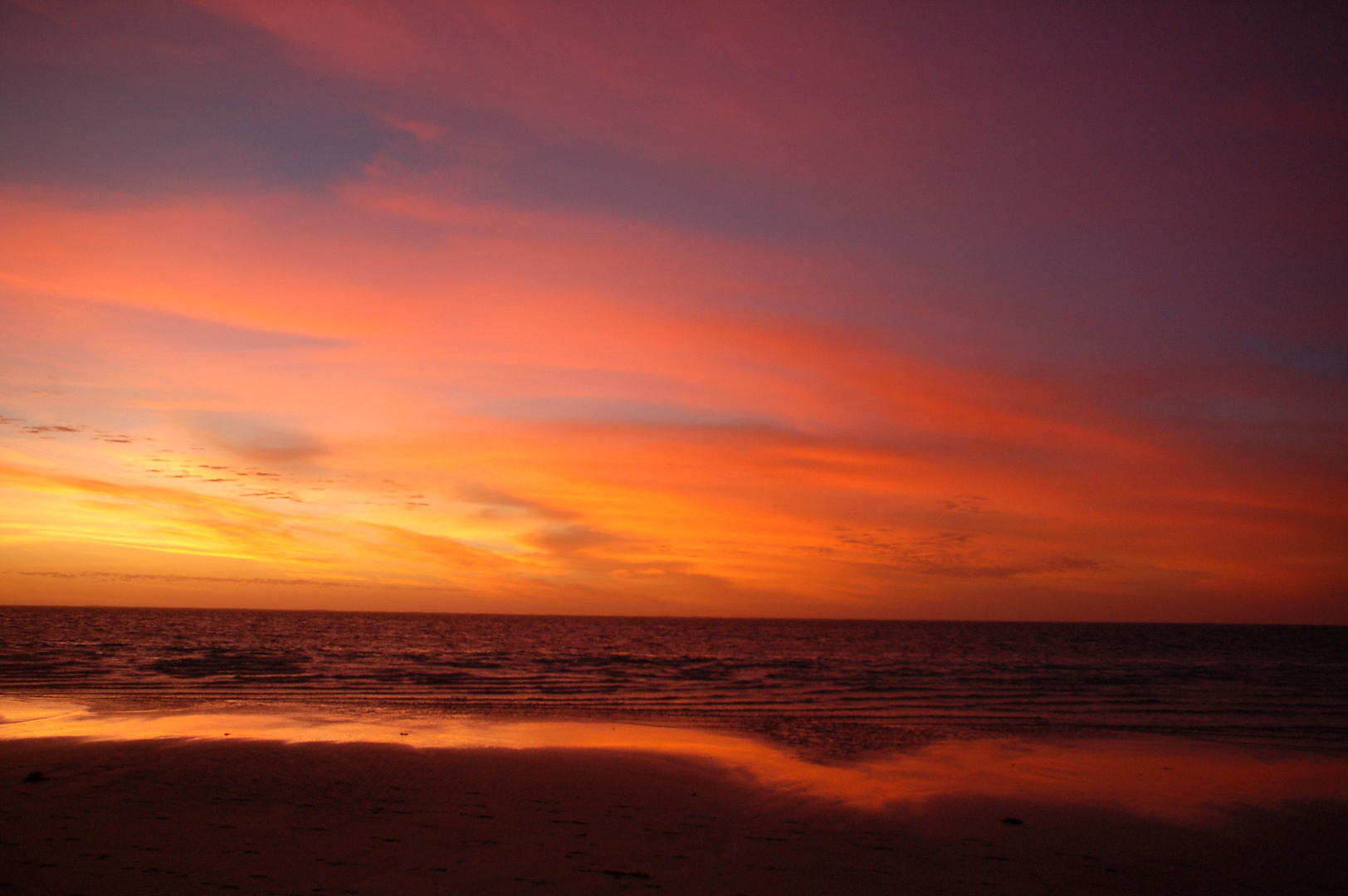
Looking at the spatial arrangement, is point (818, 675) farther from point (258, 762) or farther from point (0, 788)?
point (0, 788)

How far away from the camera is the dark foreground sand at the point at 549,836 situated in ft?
31.2

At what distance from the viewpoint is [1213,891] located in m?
10.4

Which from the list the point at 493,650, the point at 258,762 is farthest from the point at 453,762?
the point at 493,650

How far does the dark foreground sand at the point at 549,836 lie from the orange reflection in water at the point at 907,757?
1.17 meters

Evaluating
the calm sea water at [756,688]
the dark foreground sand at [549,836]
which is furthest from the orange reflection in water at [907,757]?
the calm sea water at [756,688]

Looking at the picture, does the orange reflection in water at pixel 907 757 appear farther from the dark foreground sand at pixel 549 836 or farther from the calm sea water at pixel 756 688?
the calm sea water at pixel 756 688

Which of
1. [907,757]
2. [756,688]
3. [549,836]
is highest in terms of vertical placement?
[549,836]

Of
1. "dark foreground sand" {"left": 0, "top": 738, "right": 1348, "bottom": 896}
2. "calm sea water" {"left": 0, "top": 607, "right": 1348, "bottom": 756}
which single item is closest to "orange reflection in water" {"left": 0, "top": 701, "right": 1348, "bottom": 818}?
"dark foreground sand" {"left": 0, "top": 738, "right": 1348, "bottom": 896}

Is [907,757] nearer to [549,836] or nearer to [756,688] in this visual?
[549,836]

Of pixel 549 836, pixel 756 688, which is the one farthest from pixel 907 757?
pixel 756 688

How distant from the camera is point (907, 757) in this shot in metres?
19.3

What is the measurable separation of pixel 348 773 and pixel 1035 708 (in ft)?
79.8

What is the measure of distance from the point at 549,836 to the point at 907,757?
10983 mm

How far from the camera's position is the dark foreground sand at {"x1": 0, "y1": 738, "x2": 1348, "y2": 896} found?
952 cm
